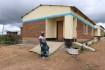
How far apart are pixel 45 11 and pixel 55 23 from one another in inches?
70.8

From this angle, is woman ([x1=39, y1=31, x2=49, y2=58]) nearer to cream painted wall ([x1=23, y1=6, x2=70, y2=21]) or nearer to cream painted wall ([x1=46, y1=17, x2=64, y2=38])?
cream painted wall ([x1=23, y1=6, x2=70, y2=21])

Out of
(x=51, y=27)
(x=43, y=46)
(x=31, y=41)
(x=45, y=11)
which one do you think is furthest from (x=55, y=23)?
(x=43, y=46)

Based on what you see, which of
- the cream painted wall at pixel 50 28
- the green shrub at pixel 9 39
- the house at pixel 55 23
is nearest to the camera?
the house at pixel 55 23

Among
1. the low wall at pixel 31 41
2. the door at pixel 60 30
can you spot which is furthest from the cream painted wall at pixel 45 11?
the low wall at pixel 31 41

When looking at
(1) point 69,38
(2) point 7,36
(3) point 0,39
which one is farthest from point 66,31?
(3) point 0,39

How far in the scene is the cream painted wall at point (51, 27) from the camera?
37.9 feet

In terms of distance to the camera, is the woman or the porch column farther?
the porch column

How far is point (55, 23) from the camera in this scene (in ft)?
40.3

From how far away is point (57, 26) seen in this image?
1224 centimetres

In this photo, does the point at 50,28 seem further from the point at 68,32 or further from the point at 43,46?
the point at 43,46

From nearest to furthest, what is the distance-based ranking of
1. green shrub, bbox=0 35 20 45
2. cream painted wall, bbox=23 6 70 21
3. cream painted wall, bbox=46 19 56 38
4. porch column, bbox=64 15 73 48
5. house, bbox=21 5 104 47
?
porch column, bbox=64 15 73 48
house, bbox=21 5 104 47
cream painted wall, bbox=23 6 70 21
cream painted wall, bbox=46 19 56 38
green shrub, bbox=0 35 20 45

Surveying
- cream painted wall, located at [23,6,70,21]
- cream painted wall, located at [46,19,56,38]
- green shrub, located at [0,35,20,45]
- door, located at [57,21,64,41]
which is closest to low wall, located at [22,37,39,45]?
cream painted wall, located at [46,19,56,38]

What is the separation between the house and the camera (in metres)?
9.48

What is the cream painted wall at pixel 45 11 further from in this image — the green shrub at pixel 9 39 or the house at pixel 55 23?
the green shrub at pixel 9 39
